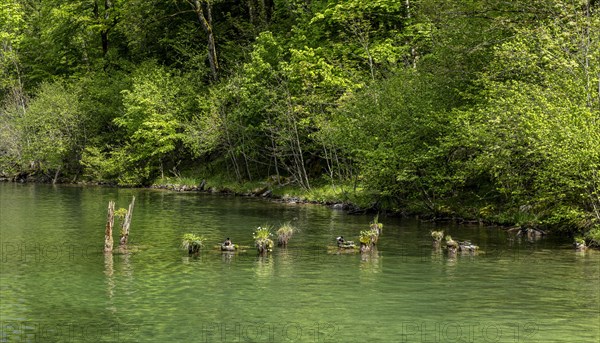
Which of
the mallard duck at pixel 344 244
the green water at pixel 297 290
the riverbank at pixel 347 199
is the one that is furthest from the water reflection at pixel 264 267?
the riverbank at pixel 347 199

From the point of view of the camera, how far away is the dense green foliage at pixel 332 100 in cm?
3045

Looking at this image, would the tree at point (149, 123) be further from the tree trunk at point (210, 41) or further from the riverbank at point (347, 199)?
the tree trunk at point (210, 41)

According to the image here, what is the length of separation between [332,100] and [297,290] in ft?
102

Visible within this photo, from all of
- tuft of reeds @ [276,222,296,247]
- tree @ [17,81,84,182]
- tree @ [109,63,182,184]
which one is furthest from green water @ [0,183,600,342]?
tree @ [17,81,84,182]

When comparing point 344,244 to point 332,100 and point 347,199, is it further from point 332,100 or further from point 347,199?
point 332,100

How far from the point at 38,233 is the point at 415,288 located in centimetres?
1886

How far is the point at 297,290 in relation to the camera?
69.1 feet

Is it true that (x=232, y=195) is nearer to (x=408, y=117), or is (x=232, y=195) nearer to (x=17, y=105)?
(x=408, y=117)

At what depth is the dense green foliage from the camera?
30.5 m

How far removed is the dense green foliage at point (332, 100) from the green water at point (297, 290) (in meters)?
3.64

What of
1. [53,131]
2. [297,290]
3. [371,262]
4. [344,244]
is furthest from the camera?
[53,131]

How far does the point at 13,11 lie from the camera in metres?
68.2

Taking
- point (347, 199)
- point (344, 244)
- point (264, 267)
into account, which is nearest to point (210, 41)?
point (347, 199)

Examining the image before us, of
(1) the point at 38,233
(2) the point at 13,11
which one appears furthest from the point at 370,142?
(2) the point at 13,11
